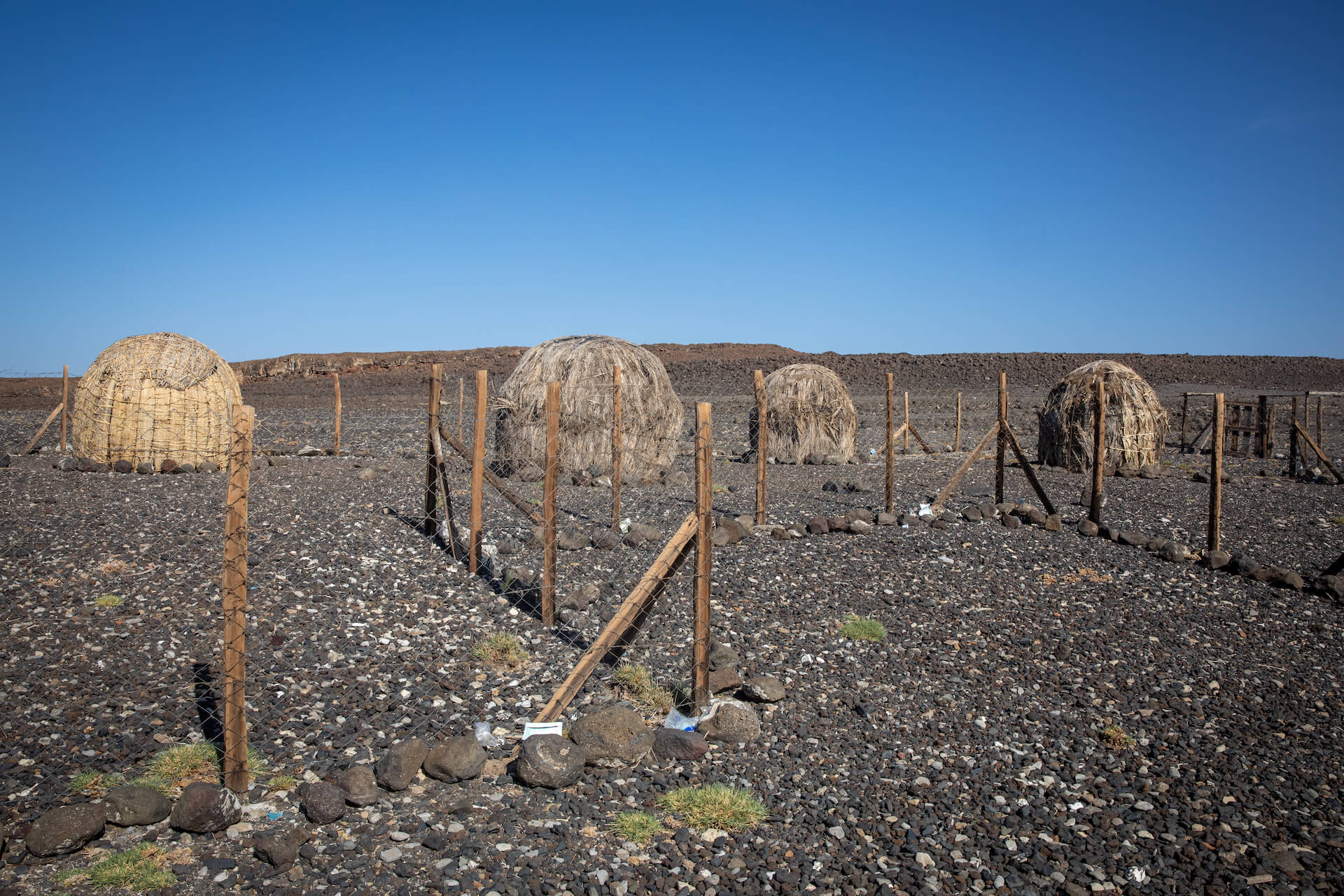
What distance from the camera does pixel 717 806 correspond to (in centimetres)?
471

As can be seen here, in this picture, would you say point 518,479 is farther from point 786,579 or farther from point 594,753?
point 594,753

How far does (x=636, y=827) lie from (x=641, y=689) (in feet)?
5.89

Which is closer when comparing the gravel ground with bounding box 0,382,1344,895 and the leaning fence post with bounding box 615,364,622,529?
the gravel ground with bounding box 0,382,1344,895

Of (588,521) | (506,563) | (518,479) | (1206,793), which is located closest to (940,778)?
(1206,793)

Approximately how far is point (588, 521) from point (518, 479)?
4775 millimetres

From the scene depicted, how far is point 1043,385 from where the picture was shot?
→ 52844mm

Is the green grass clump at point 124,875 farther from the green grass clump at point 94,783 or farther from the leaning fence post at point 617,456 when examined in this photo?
the leaning fence post at point 617,456

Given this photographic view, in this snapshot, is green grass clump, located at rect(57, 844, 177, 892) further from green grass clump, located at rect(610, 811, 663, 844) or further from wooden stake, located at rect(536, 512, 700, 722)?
wooden stake, located at rect(536, 512, 700, 722)

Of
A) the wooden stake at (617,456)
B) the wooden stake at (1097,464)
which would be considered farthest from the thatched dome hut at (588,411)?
the wooden stake at (1097,464)

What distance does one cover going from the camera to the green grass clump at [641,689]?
6168mm

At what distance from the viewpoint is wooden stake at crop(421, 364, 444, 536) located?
9.46m

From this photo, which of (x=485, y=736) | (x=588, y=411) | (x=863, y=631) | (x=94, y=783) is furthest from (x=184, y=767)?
(x=588, y=411)

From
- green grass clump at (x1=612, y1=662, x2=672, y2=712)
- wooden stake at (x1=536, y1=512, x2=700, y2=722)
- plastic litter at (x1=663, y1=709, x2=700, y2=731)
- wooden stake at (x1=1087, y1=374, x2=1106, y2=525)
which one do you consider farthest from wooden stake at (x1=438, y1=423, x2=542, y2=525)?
wooden stake at (x1=1087, y1=374, x2=1106, y2=525)

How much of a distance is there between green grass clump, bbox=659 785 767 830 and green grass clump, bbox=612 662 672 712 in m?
1.23
